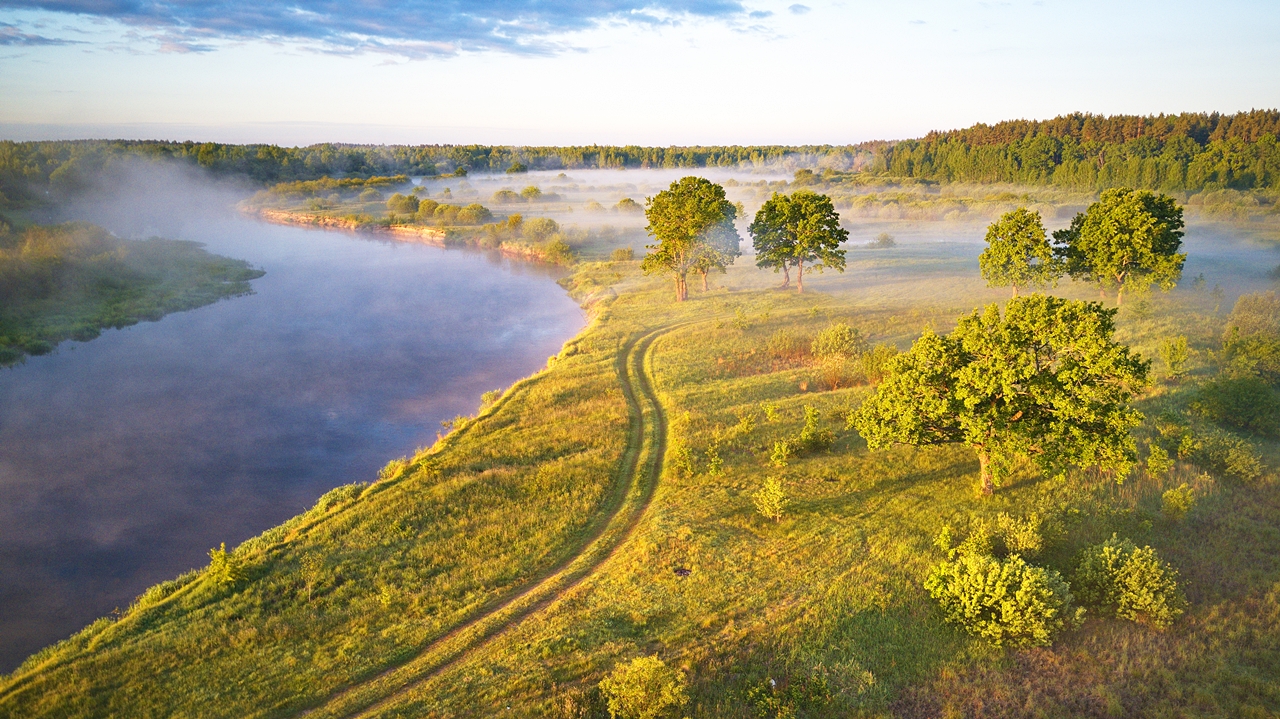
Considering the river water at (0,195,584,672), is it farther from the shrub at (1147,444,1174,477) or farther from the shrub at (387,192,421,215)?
the shrub at (387,192,421,215)

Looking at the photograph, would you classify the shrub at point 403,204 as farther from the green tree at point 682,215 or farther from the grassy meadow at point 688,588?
the grassy meadow at point 688,588

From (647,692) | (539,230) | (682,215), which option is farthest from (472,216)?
(647,692)

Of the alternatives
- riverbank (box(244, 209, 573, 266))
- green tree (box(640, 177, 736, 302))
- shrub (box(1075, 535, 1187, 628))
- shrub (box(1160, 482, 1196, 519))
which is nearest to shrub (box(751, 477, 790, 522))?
shrub (box(1075, 535, 1187, 628))

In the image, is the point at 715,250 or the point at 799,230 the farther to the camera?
the point at 715,250

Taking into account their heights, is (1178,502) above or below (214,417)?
above

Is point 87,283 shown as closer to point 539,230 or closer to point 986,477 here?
point 539,230

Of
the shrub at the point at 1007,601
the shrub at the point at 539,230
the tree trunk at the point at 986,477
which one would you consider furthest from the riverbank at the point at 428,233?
the shrub at the point at 1007,601
